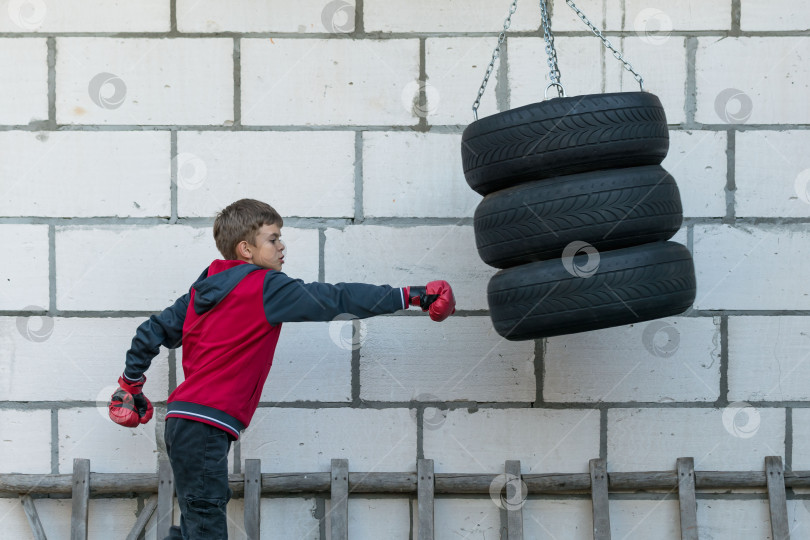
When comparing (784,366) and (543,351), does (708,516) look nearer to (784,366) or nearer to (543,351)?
(784,366)

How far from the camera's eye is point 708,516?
3.03 m

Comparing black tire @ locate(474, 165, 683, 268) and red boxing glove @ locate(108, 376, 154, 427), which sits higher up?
black tire @ locate(474, 165, 683, 268)

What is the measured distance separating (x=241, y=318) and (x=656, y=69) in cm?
185

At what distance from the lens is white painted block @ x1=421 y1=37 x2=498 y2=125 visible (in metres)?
3.00

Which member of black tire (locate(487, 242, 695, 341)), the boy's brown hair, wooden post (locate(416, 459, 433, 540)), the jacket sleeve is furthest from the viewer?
wooden post (locate(416, 459, 433, 540))

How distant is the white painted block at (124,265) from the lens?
301cm

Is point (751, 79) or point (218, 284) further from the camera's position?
point (751, 79)

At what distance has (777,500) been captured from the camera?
296 cm

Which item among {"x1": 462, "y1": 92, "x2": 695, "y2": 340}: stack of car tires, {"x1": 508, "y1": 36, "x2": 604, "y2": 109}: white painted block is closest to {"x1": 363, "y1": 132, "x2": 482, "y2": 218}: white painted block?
{"x1": 508, "y1": 36, "x2": 604, "y2": 109}: white painted block

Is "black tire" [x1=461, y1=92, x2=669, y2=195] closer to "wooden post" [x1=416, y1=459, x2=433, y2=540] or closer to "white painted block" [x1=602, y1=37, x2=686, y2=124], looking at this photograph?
"white painted block" [x1=602, y1=37, x2=686, y2=124]

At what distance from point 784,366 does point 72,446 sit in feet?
9.24

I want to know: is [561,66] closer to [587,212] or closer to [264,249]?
[587,212]

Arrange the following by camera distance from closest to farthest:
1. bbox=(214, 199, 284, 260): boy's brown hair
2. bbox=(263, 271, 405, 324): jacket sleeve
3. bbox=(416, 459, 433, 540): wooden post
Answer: bbox=(263, 271, 405, 324): jacket sleeve → bbox=(214, 199, 284, 260): boy's brown hair → bbox=(416, 459, 433, 540): wooden post

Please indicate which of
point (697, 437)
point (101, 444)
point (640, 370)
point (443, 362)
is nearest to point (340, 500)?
A: point (443, 362)
